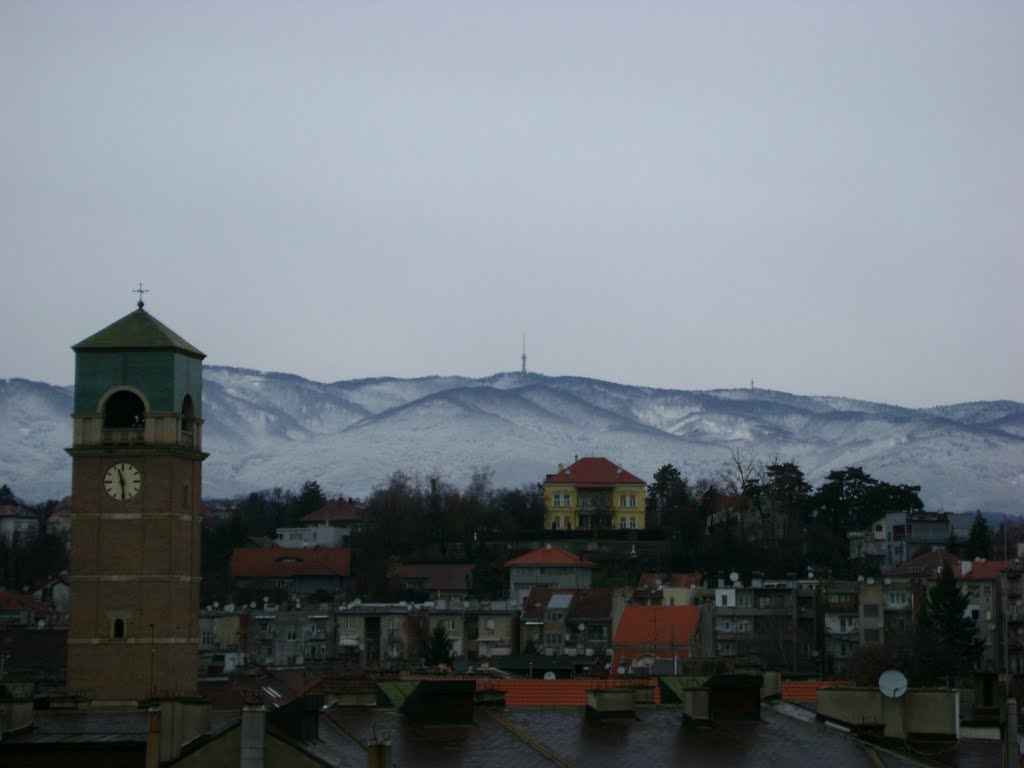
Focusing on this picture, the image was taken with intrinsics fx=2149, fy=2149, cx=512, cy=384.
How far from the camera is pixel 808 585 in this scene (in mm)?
125062

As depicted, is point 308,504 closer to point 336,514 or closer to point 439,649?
point 336,514

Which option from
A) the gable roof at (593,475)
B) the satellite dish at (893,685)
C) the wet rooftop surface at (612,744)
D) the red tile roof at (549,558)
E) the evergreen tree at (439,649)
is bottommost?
the evergreen tree at (439,649)

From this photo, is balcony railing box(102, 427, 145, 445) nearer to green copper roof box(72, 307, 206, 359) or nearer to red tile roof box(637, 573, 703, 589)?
green copper roof box(72, 307, 206, 359)

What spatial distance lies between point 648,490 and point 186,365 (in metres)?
125

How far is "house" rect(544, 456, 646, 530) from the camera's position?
169m

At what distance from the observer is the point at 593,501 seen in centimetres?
17088

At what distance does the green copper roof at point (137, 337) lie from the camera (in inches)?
2653

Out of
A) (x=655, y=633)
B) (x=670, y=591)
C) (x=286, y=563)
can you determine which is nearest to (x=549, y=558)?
(x=670, y=591)

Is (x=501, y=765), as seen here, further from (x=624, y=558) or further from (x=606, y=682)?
(x=624, y=558)

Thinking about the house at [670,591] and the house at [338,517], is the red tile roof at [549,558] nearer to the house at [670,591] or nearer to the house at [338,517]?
the house at [670,591]

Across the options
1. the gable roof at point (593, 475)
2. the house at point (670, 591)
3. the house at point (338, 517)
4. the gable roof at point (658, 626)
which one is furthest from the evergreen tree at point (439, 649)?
the house at point (338, 517)

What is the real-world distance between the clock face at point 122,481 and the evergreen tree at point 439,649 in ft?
131

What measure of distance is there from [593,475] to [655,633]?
A: 211 feet

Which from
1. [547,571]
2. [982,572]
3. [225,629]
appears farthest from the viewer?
[547,571]
